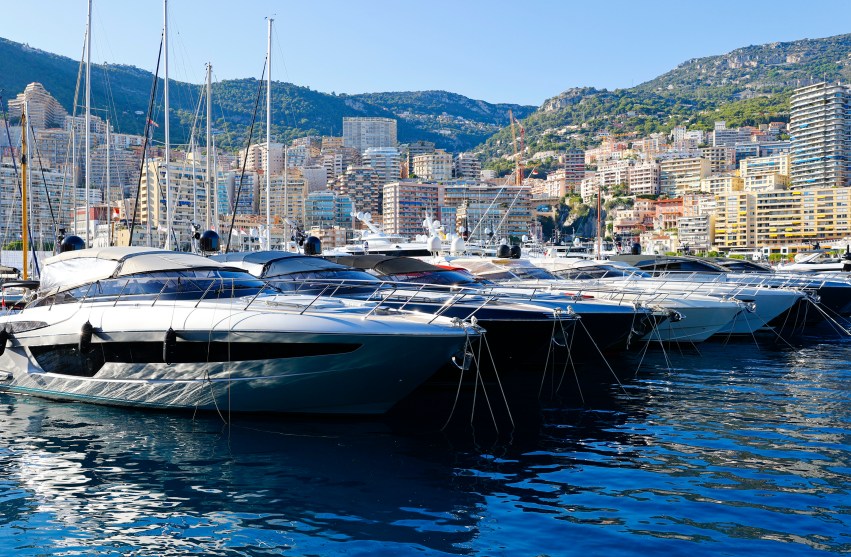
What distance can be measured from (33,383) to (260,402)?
13.0 feet

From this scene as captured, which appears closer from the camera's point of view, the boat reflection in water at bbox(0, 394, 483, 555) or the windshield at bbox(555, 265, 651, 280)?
the boat reflection in water at bbox(0, 394, 483, 555)

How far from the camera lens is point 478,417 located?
11.2 m

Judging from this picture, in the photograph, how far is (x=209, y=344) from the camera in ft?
34.9

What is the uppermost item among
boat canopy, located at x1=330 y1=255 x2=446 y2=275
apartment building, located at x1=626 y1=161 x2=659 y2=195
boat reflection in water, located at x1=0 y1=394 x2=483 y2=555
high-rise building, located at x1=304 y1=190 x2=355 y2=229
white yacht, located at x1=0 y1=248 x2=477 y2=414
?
apartment building, located at x1=626 y1=161 x2=659 y2=195

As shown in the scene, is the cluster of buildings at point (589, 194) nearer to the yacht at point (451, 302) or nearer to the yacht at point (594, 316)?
the yacht at point (451, 302)

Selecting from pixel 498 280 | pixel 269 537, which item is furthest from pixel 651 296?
pixel 269 537

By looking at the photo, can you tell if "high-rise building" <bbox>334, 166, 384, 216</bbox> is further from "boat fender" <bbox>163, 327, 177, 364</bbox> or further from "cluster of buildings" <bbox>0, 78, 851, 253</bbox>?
"boat fender" <bbox>163, 327, 177, 364</bbox>

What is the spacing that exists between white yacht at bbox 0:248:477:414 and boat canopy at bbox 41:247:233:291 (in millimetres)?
35

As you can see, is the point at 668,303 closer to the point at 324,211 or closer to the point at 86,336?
the point at 86,336

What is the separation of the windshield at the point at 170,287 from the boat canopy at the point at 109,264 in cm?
15

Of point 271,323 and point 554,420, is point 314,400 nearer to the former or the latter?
point 271,323

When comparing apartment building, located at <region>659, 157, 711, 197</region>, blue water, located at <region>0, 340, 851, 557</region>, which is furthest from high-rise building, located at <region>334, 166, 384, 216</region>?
blue water, located at <region>0, 340, 851, 557</region>

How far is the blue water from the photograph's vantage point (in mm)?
6832

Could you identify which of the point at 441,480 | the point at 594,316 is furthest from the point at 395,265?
the point at 441,480
